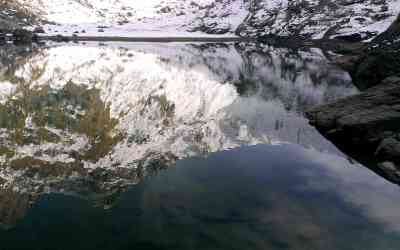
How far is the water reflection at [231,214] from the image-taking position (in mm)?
16953

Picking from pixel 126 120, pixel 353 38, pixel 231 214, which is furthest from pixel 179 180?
pixel 353 38

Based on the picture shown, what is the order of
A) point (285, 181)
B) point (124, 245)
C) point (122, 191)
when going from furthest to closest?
point (285, 181) → point (122, 191) → point (124, 245)

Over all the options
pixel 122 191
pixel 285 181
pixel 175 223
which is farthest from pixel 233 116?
pixel 175 223

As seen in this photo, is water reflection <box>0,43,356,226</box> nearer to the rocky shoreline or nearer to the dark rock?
the rocky shoreline

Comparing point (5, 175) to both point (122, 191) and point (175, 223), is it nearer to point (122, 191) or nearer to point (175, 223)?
point (122, 191)

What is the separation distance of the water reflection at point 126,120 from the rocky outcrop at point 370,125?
1.96 metres

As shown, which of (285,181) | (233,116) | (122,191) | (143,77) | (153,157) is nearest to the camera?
(122,191)

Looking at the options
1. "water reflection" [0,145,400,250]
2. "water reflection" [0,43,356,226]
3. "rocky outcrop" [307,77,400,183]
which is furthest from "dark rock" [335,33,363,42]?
"water reflection" [0,145,400,250]

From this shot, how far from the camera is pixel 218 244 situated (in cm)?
1664

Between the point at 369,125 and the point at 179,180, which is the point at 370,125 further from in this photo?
the point at 179,180

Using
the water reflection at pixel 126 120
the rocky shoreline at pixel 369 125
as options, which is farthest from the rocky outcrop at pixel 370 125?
the water reflection at pixel 126 120

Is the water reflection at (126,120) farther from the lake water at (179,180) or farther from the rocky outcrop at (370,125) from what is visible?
the rocky outcrop at (370,125)

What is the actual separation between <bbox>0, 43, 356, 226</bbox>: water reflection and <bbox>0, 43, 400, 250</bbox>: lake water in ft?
0.59

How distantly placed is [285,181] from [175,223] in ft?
29.4
